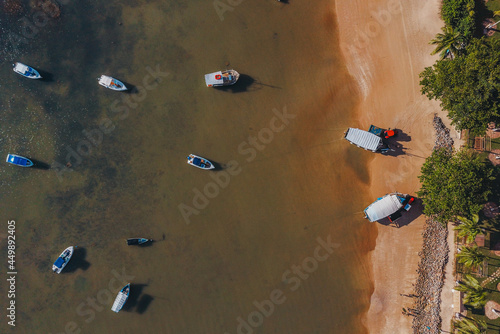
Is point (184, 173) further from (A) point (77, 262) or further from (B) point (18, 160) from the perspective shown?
(B) point (18, 160)

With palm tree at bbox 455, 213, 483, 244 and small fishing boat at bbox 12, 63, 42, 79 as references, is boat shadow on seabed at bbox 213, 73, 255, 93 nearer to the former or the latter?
small fishing boat at bbox 12, 63, 42, 79

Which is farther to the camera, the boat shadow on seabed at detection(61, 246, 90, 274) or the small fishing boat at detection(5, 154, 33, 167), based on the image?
the boat shadow on seabed at detection(61, 246, 90, 274)

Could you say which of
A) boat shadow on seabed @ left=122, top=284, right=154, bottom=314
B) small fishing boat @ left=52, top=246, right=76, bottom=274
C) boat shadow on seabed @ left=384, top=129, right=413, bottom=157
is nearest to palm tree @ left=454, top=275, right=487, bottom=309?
boat shadow on seabed @ left=384, top=129, right=413, bottom=157

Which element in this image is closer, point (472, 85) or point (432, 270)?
point (472, 85)

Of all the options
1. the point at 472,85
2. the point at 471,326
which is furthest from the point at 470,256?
the point at 472,85

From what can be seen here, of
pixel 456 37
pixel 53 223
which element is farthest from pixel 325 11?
pixel 53 223

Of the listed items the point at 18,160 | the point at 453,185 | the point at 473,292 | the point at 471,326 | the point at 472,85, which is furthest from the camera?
the point at 18,160

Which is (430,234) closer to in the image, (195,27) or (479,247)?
(479,247)

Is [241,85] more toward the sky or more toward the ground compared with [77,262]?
more toward the sky
